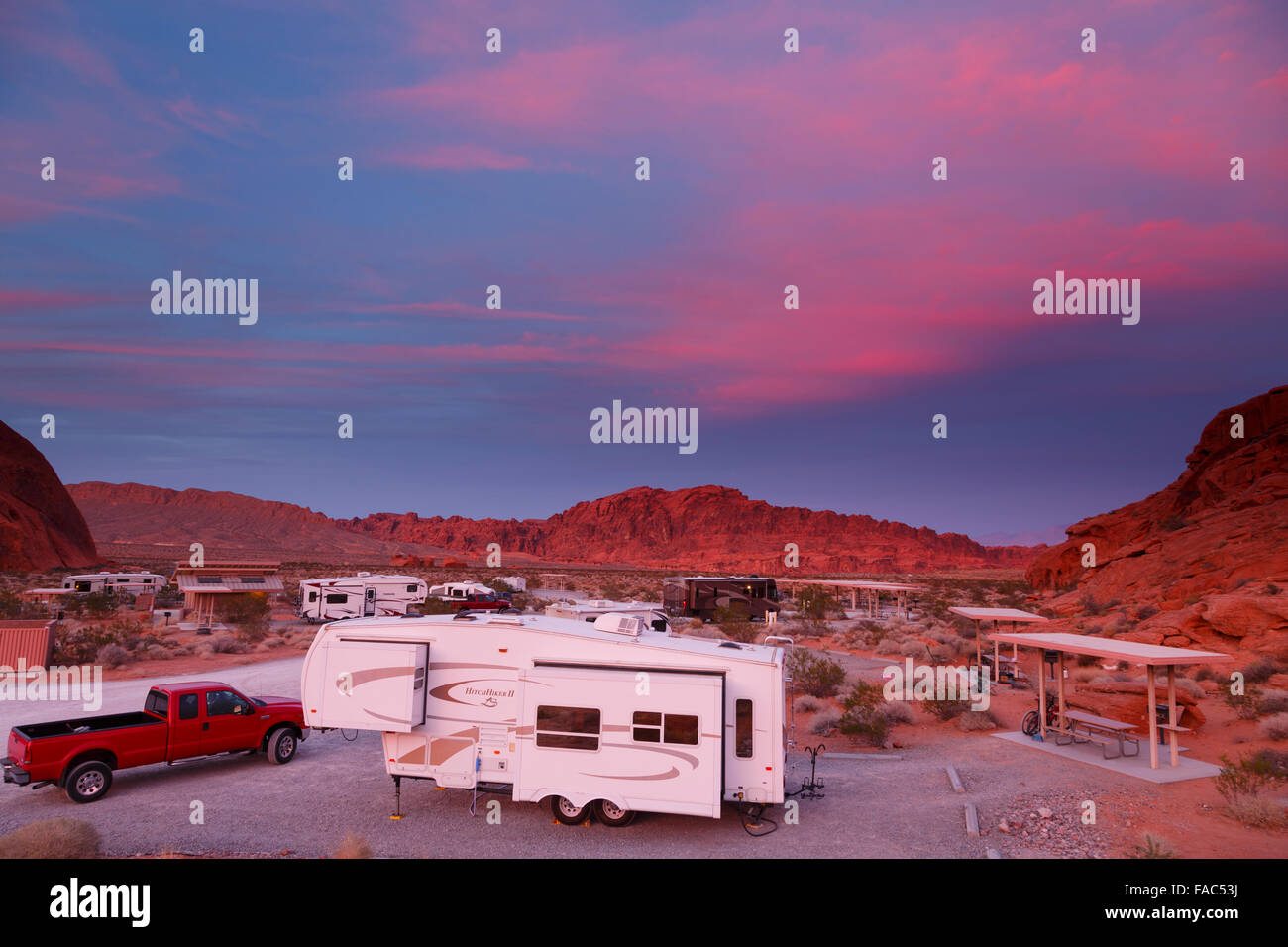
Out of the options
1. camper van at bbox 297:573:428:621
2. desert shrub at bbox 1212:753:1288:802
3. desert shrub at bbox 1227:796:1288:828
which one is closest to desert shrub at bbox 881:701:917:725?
desert shrub at bbox 1212:753:1288:802

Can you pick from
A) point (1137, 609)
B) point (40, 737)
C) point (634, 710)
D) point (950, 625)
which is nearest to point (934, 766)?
point (634, 710)

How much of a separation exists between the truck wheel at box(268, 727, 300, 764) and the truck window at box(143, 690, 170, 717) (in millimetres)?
1711

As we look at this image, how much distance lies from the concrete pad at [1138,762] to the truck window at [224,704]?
45.6 feet

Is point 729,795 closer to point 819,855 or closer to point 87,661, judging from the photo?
point 819,855

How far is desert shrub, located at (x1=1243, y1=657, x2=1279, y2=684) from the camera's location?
16.8 m

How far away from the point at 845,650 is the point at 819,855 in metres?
20.3

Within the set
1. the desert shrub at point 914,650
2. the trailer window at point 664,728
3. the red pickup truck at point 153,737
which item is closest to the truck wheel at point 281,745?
the red pickup truck at point 153,737

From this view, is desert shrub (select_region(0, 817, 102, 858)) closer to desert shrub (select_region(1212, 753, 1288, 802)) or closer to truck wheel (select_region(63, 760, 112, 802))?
truck wheel (select_region(63, 760, 112, 802))

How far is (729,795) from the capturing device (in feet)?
29.6

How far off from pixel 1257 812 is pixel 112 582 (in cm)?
4972

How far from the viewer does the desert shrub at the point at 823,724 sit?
1520 cm

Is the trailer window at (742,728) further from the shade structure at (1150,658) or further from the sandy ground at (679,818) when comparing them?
the shade structure at (1150,658)

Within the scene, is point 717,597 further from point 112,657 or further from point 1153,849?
point 1153,849

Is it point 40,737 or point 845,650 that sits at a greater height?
point 40,737
